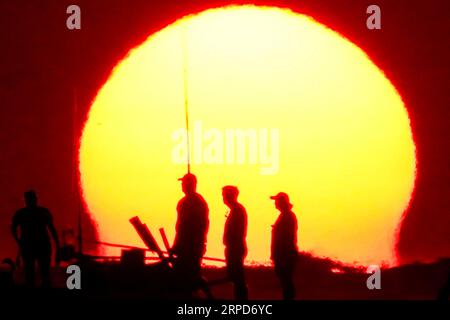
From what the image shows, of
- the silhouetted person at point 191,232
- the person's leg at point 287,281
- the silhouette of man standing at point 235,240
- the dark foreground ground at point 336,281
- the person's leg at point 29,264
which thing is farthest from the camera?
the dark foreground ground at point 336,281

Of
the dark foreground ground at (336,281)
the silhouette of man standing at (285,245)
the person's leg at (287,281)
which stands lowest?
the dark foreground ground at (336,281)

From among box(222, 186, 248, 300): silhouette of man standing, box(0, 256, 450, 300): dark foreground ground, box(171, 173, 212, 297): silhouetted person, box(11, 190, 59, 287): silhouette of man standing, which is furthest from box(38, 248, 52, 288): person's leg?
box(222, 186, 248, 300): silhouette of man standing

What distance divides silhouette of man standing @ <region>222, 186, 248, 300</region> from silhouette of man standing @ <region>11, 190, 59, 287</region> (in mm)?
1952

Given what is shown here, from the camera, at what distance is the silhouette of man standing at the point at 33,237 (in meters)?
11.5

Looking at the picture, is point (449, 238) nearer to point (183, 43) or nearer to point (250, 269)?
point (250, 269)

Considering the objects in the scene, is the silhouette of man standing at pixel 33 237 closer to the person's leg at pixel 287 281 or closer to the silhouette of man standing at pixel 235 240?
the silhouette of man standing at pixel 235 240

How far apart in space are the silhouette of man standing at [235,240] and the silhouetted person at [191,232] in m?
0.25

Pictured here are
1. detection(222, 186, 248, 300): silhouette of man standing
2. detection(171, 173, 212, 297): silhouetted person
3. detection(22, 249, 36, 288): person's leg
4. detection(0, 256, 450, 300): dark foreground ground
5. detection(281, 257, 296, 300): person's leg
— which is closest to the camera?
detection(171, 173, 212, 297): silhouetted person

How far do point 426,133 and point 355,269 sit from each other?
6.51 ft

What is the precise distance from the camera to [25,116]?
45.0 feet

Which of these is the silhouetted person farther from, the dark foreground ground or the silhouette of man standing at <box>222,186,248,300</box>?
the dark foreground ground

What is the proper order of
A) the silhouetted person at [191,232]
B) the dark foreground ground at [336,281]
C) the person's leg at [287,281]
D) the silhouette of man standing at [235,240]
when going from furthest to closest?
the dark foreground ground at [336,281]
the person's leg at [287,281]
the silhouette of man standing at [235,240]
the silhouetted person at [191,232]

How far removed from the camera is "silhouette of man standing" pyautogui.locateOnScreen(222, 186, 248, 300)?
1090 cm

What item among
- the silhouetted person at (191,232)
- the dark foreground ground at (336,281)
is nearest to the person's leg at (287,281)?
the silhouetted person at (191,232)
